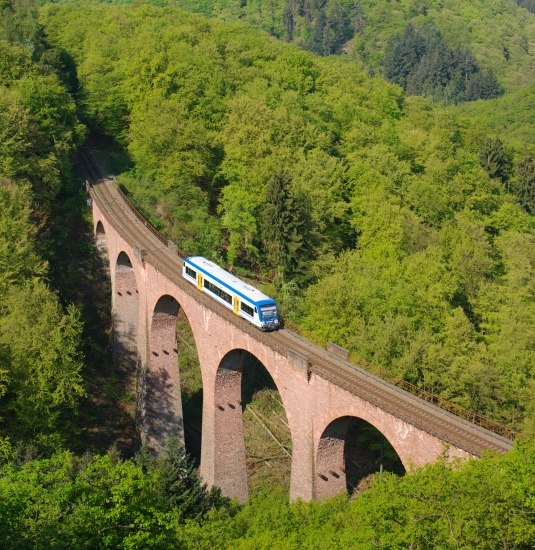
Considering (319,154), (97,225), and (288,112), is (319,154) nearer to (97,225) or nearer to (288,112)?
(288,112)

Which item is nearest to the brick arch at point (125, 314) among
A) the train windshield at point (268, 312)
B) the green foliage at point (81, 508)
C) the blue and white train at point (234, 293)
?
the blue and white train at point (234, 293)

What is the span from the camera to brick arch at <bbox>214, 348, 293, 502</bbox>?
4400 cm

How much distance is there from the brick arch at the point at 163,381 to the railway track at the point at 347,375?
3.50 meters

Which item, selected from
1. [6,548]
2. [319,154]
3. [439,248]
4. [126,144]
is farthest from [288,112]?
[6,548]

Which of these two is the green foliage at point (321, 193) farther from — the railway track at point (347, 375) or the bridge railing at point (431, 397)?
the railway track at point (347, 375)

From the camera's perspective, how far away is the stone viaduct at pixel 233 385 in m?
32.4

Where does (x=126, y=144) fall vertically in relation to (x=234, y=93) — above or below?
below

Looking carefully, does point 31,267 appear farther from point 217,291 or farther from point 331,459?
point 331,459

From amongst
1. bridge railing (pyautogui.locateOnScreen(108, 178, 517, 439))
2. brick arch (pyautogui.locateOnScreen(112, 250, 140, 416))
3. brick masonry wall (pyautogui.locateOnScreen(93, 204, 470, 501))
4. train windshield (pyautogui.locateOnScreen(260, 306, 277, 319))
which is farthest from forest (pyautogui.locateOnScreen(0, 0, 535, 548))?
train windshield (pyautogui.locateOnScreen(260, 306, 277, 319))

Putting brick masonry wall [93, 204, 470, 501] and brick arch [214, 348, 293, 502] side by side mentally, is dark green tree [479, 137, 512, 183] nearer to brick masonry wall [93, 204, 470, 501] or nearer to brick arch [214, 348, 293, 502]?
brick masonry wall [93, 204, 470, 501]

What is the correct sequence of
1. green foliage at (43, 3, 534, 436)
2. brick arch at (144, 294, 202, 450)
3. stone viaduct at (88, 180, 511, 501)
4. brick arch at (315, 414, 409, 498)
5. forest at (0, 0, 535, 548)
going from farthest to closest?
brick arch at (144, 294, 202, 450) < green foliage at (43, 3, 534, 436) < brick arch at (315, 414, 409, 498) < stone viaduct at (88, 180, 511, 501) < forest at (0, 0, 535, 548)

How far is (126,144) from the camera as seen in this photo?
264 ft

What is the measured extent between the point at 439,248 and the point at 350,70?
61072 mm

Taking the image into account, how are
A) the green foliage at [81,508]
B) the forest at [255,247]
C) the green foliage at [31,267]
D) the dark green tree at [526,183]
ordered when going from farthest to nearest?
the dark green tree at [526,183], the green foliage at [31,267], the forest at [255,247], the green foliage at [81,508]
